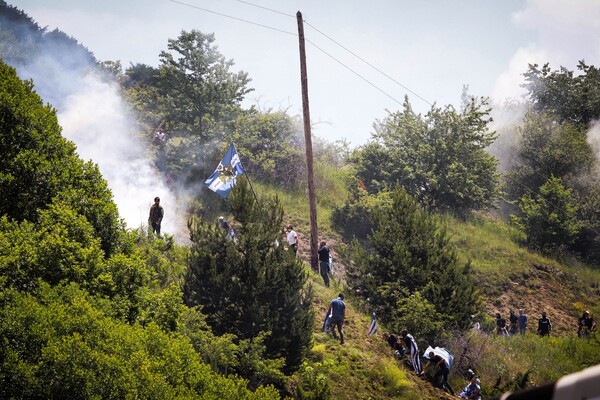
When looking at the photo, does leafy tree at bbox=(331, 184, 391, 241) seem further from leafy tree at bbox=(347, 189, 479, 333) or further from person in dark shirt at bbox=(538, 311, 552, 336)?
person in dark shirt at bbox=(538, 311, 552, 336)

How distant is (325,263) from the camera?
72.6ft

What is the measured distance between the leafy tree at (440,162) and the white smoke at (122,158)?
11.7 metres

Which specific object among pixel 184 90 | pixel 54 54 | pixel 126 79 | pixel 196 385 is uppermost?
pixel 54 54

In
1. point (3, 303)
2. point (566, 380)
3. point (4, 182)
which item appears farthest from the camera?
point (4, 182)

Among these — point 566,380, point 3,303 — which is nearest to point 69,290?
point 3,303

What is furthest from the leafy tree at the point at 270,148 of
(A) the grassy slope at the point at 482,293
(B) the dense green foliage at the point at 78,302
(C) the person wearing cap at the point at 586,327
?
(B) the dense green foliage at the point at 78,302

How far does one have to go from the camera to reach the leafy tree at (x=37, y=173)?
1266 cm

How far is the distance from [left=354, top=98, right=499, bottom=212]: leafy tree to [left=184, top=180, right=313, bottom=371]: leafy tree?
1860 cm

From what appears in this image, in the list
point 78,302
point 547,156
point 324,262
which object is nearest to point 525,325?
point 324,262

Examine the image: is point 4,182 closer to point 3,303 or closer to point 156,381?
point 3,303

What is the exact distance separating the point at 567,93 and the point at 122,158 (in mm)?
34981

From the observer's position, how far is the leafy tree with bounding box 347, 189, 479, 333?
20.3 metres

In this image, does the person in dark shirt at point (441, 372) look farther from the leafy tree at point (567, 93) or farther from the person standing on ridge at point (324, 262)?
the leafy tree at point (567, 93)

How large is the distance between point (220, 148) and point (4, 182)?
18.6 meters
